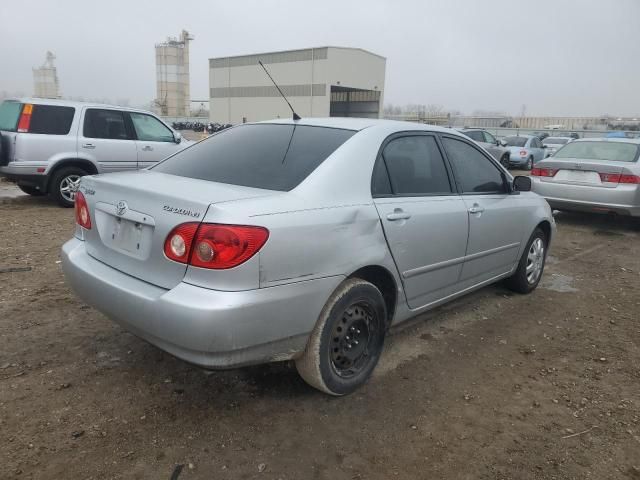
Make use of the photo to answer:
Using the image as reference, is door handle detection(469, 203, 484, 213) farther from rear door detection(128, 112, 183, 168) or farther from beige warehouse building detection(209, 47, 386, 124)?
beige warehouse building detection(209, 47, 386, 124)

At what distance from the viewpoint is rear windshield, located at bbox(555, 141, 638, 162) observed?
8.29m

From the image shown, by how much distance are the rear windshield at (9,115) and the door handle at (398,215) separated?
24.1ft

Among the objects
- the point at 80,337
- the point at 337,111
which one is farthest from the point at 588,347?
the point at 337,111

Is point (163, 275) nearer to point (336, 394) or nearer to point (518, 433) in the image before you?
point (336, 394)

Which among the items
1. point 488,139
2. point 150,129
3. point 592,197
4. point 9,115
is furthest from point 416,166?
point 488,139

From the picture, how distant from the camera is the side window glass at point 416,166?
3275 millimetres

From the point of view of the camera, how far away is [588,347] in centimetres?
388

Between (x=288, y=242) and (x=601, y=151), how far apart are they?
8.19 meters

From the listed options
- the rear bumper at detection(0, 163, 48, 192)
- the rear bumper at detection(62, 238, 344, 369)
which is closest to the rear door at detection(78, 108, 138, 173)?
the rear bumper at detection(0, 163, 48, 192)

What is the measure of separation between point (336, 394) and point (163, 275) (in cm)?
123

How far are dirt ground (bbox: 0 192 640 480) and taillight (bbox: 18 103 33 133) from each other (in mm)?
Result: 4481

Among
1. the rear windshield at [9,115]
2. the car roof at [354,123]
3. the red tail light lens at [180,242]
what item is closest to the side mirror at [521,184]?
the car roof at [354,123]

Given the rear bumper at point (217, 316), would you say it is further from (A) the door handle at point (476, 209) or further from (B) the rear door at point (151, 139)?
(B) the rear door at point (151, 139)

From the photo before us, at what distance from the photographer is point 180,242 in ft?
7.80
